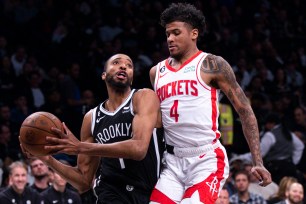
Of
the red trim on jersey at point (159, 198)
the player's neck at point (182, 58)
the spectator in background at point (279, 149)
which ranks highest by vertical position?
the player's neck at point (182, 58)

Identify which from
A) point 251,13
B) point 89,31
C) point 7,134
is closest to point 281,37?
point 251,13

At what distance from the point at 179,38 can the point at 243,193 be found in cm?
473

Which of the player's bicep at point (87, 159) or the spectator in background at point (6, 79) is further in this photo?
the spectator in background at point (6, 79)

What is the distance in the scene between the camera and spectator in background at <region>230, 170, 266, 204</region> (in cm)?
993

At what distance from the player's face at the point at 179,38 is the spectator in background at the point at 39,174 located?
4122 mm

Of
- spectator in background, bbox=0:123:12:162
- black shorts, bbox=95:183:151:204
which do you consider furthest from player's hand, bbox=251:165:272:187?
spectator in background, bbox=0:123:12:162

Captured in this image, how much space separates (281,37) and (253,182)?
625 cm

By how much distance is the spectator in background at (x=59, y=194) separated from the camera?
373 inches

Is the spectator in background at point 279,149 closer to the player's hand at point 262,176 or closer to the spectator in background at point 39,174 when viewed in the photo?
the spectator in background at point 39,174

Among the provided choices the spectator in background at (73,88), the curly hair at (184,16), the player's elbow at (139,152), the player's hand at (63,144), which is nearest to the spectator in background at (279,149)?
the spectator in background at (73,88)

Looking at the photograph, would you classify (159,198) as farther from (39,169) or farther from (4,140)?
(4,140)

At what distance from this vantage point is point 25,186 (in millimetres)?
9289

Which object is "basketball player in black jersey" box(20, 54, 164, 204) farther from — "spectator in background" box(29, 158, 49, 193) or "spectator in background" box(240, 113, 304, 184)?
"spectator in background" box(240, 113, 304, 184)

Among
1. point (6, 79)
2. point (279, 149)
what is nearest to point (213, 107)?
point (279, 149)
